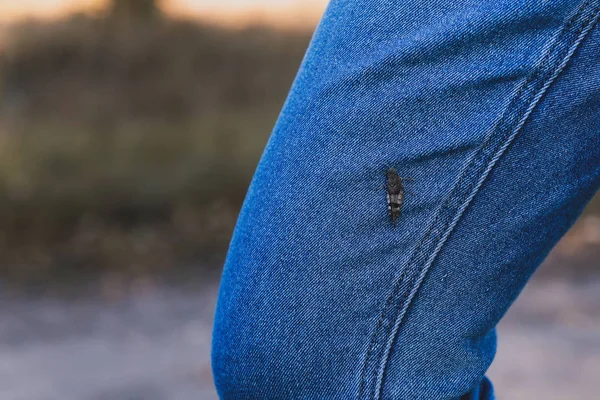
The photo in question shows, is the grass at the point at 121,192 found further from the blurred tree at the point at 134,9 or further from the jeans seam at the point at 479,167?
the jeans seam at the point at 479,167

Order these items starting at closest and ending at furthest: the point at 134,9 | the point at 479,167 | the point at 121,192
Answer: the point at 479,167 < the point at 121,192 < the point at 134,9

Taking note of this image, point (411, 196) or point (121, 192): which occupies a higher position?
point (121, 192)

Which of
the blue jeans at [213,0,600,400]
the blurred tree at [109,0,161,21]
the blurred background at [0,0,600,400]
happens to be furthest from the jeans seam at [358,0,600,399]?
the blurred tree at [109,0,161,21]

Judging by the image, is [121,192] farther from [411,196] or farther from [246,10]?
[411,196]

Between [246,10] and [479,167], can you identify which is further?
[246,10]

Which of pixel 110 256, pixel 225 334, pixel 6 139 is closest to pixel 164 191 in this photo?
pixel 110 256

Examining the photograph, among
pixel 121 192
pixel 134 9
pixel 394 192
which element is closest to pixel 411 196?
pixel 394 192

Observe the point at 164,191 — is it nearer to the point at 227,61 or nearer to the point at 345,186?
the point at 227,61

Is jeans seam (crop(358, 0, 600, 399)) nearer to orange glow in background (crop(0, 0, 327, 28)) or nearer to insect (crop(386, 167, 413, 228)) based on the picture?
insect (crop(386, 167, 413, 228))

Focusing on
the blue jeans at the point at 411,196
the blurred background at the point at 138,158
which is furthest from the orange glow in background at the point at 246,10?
the blue jeans at the point at 411,196
